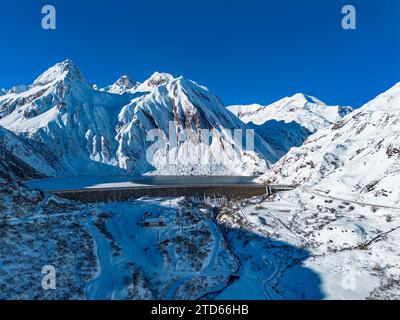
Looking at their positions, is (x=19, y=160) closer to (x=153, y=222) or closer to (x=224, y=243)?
(x=153, y=222)

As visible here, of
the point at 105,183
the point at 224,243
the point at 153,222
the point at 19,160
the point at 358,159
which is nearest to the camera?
the point at 224,243

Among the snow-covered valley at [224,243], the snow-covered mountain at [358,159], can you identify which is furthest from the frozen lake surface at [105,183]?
the snow-covered valley at [224,243]

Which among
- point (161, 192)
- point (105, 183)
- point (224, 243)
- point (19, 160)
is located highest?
point (19, 160)

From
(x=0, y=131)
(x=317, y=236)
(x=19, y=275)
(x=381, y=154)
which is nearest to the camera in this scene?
(x=19, y=275)

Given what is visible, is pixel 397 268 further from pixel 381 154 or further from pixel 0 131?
pixel 0 131

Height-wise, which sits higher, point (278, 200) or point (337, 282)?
point (278, 200)

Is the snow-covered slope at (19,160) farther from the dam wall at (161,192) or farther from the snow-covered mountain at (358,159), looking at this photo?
the snow-covered mountain at (358,159)

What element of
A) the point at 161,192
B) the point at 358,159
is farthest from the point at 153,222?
the point at 358,159
